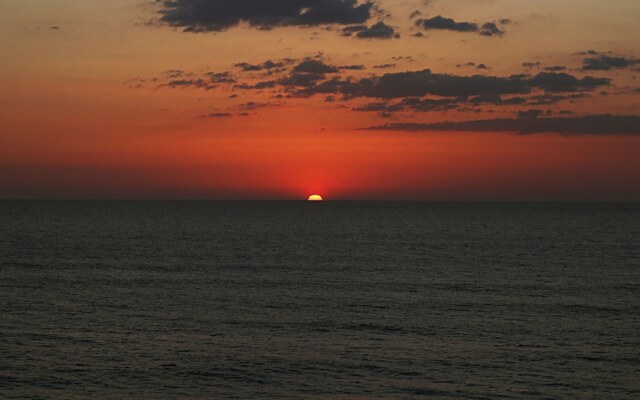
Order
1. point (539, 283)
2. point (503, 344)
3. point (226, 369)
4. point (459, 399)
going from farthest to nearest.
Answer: point (539, 283)
point (503, 344)
point (226, 369)
point (459, 399)

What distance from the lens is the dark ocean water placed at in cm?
3616

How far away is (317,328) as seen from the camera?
48.7 meters

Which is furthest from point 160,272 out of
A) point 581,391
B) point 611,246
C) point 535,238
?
point 535,238

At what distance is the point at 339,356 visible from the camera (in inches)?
1625

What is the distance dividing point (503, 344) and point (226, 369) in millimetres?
16598

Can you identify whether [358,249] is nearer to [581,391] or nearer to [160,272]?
[160,272]

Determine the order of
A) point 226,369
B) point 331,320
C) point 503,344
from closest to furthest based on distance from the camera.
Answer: point 226,369, point 503,344, point 331,320

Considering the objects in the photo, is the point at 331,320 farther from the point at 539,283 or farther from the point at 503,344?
the point at 539,283

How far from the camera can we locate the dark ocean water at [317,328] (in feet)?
119

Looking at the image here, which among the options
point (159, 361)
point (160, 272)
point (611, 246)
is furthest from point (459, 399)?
point (611, 246)

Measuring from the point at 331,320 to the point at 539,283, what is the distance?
29.3 m

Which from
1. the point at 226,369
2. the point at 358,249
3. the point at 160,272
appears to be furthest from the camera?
the point at 358,249

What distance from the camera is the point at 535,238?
146m

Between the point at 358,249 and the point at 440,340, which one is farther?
the point at 358,249
